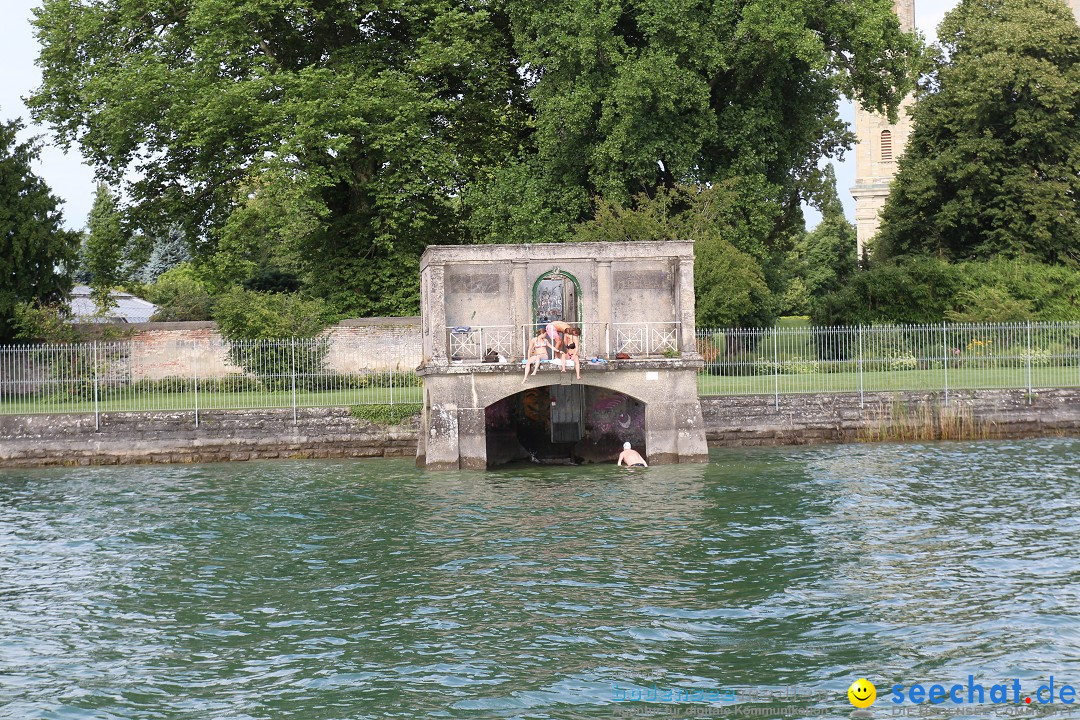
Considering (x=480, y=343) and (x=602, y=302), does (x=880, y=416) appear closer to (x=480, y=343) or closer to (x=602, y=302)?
(x=602, y=302)

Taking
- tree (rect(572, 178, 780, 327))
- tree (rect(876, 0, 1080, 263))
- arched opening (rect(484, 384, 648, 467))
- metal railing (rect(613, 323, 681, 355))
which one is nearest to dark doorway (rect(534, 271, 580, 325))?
metal railing (rect(613, 323, 681, 355))

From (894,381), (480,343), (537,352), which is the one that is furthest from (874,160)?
(537,352)

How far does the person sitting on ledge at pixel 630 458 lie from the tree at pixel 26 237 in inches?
923

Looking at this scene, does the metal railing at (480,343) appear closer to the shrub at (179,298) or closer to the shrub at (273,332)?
the shrub at (273,332)

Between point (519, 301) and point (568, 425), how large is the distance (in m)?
4.16

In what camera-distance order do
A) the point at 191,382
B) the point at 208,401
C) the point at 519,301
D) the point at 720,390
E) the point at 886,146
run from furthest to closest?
the point at 886,146 → the point at 191,382 → the point at 208,401 → the point at 720,390 → the point at 519,301

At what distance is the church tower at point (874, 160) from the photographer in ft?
257

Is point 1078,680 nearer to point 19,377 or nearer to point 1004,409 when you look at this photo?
point 1004,409

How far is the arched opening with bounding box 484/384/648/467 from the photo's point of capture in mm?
30875

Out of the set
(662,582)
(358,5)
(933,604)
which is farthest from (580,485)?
(358,5)

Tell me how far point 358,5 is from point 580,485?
80.9ft

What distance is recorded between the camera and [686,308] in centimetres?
2870

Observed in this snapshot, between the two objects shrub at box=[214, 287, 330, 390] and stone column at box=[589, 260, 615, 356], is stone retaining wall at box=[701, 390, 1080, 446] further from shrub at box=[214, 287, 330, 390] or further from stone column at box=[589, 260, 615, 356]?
shrub at box=[214, 287, 330, 390]

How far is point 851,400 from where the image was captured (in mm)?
32156
